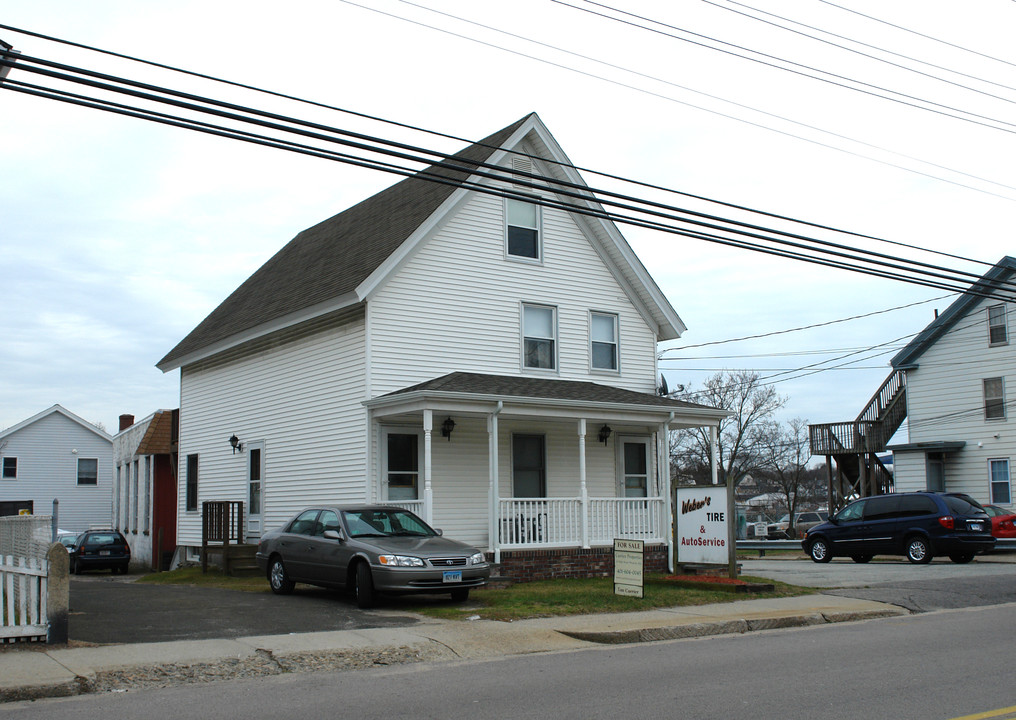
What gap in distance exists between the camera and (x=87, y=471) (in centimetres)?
5391

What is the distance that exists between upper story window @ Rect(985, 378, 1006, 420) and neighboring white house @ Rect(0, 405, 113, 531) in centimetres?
4302

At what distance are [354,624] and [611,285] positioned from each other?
42.2ft

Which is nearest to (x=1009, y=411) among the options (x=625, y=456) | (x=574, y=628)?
(x=625, y=456)

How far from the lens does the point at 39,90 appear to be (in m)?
10.8

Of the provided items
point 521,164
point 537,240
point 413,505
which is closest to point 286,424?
point 413,505

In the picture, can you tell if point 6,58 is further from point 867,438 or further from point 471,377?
point 867,438

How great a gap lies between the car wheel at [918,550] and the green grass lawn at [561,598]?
7.84 m

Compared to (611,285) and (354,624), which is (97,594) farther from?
(611,285)

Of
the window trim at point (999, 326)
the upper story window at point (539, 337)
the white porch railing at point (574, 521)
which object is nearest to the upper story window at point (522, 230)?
the upper story window at point (539, 337)

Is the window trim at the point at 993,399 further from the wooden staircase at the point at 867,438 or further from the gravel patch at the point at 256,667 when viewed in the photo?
the gravel patch at the point at 256,667

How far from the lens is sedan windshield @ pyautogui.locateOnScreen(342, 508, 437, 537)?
15180mm

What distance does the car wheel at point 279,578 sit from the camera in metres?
16.4

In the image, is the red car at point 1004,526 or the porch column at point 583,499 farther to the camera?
the red car at point 1004,526

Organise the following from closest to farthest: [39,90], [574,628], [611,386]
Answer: [39,90], [574,628], [611,386]
